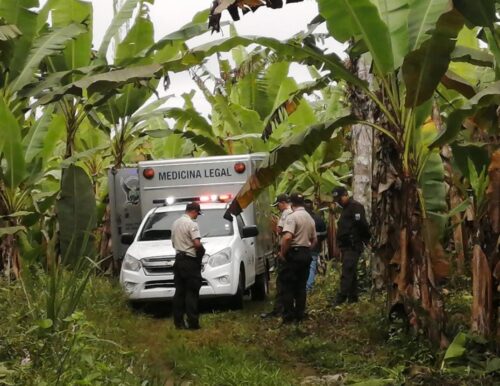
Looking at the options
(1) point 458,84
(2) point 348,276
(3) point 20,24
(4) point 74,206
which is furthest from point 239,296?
(1) point 458,84

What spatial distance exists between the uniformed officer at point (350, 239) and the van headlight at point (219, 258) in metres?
1.82

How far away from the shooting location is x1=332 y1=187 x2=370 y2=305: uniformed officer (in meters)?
13.7

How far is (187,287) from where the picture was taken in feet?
40.6

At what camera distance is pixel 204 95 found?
18516 millimetres

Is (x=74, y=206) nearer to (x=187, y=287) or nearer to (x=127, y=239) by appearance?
(x=187, y=287)

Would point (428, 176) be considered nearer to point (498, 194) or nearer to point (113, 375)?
point (498, 194)

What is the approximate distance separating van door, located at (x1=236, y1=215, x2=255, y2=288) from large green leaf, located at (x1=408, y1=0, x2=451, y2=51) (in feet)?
19.9

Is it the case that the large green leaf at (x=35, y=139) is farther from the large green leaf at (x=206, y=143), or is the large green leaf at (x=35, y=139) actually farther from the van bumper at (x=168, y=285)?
the large green leaf at (x=206, y=143)

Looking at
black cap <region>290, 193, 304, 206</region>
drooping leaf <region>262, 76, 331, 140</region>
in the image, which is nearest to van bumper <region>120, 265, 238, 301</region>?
black cap <region>290, 193, 304, 206</region>

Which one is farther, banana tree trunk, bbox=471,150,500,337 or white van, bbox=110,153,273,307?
white van, bbox=110,153,273,307

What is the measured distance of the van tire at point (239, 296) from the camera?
14094 mm

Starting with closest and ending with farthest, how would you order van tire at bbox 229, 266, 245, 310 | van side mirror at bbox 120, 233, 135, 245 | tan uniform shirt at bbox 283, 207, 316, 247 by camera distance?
1. tan uniform shirt at bbox 283, 207, 316, 247
2. van tire at bbox 229, 266, 245, 310
3. van side mirror at bbox 120, 233, 135, 245

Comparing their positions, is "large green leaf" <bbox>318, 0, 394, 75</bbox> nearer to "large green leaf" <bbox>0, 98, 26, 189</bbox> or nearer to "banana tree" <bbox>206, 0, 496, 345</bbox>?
"banana tree" <bbox>206, 0, 496, 345</bbox>

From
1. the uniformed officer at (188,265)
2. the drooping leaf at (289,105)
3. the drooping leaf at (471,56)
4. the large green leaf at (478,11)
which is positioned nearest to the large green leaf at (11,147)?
the uniformed officer at (188,265)
